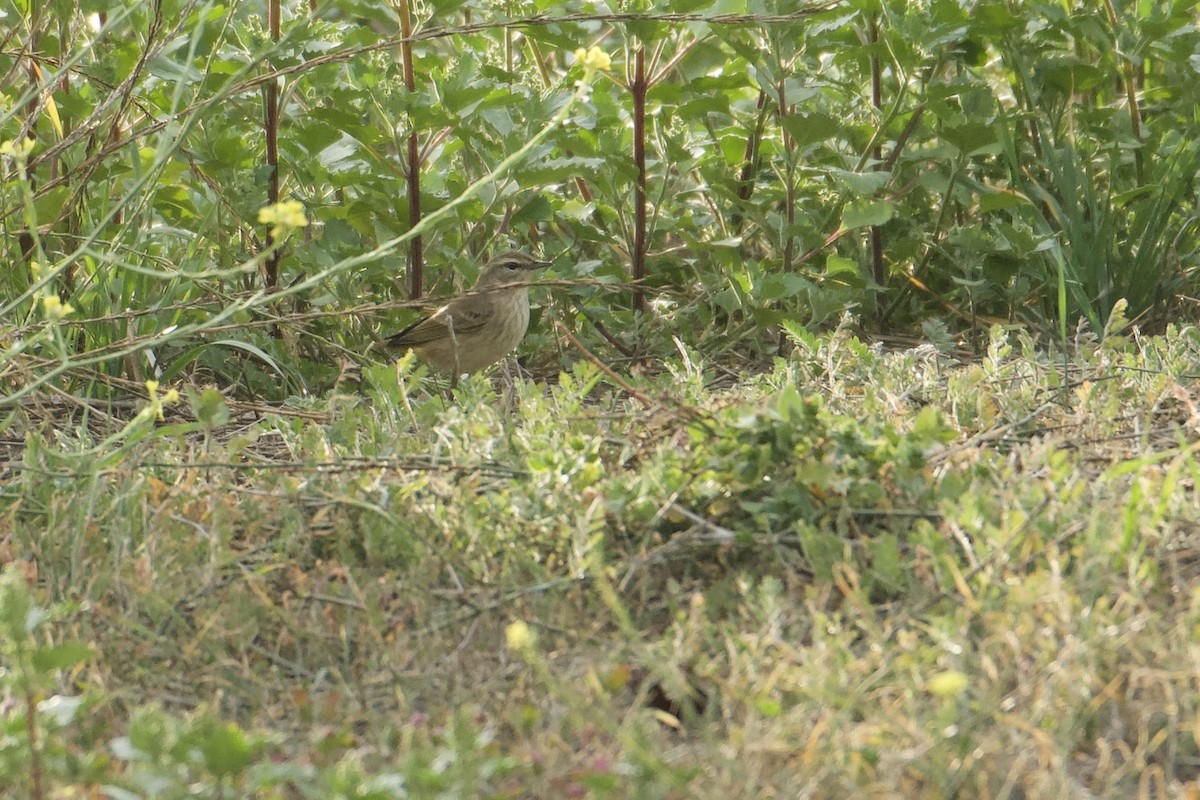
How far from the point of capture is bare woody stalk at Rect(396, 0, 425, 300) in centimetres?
559

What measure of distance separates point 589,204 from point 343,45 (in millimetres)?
1398

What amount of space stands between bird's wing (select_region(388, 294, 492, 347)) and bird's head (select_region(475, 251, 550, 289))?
131 millimetres

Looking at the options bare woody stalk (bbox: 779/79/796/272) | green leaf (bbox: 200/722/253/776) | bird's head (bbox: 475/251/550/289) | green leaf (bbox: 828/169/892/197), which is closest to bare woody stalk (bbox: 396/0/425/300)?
bird's head (bbox: 475/251/550/289)

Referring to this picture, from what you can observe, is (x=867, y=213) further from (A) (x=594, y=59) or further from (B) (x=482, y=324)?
(A) (x=594, y=59)

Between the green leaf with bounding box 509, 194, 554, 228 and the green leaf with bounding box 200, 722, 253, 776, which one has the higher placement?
the green leaf with bounding box 200, 722, 253, 776

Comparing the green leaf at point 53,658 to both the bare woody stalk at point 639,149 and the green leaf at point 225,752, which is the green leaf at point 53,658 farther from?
the bare woody stalk at point 639,149

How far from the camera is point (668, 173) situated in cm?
604

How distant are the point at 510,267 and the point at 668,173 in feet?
2.71

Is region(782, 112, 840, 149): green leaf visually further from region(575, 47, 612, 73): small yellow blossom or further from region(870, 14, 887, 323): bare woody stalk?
region(575, 47, 612, 73): small yellow blossom

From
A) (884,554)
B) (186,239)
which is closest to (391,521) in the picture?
(884,554)

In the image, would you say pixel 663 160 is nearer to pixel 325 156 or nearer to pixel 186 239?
pixel 325 156

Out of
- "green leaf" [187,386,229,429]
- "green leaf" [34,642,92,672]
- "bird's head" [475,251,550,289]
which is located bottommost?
"bird's head" [475,251,550,289]

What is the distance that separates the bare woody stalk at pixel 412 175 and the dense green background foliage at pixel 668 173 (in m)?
0.07

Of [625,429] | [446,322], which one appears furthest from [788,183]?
[625,429]
